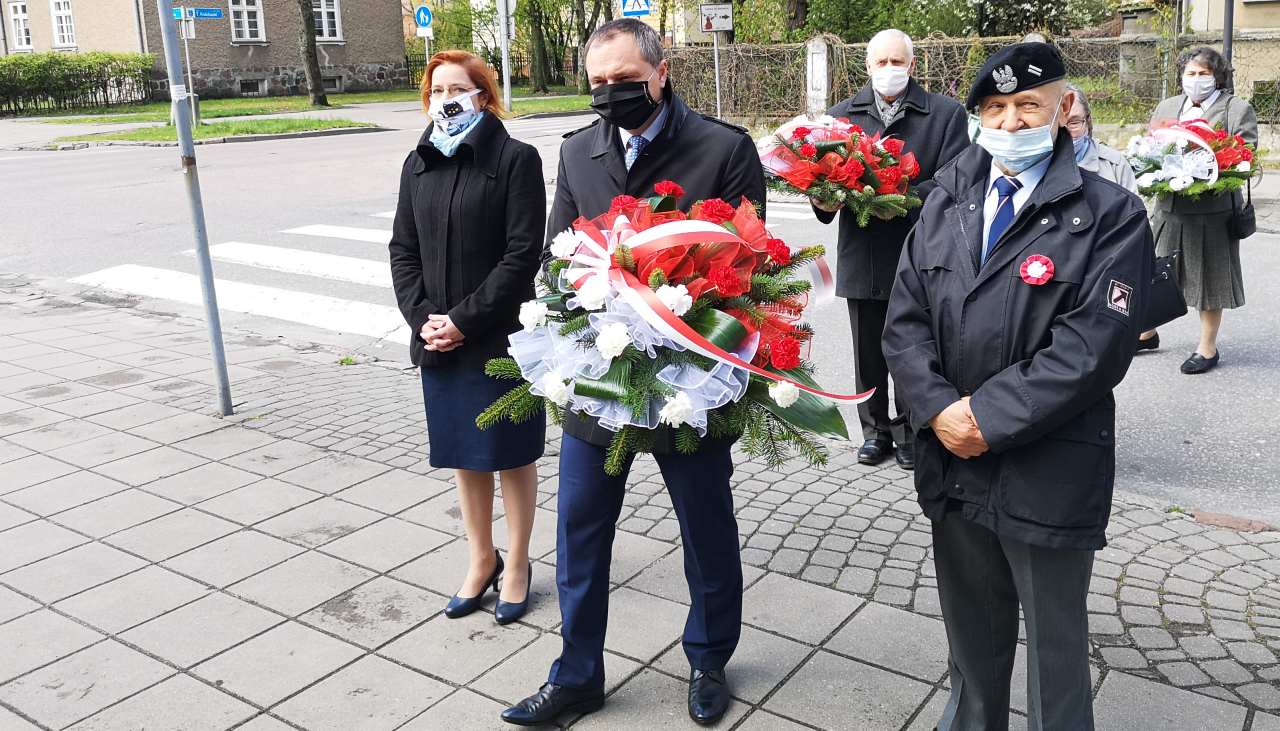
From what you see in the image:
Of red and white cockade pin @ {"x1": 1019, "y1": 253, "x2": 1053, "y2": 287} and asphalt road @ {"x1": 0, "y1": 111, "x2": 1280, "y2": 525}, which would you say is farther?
asphalt road @ {"x1": 0, "y1": 111, "x2": 1280, "y2": 525}

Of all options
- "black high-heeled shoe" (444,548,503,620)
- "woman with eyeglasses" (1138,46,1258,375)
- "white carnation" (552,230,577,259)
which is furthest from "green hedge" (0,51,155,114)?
"white carnation" (552,230,577,259)

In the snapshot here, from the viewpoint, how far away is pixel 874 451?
5715mm

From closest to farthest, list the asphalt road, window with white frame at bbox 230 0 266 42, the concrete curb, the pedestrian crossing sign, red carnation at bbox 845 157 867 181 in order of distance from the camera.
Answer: red carnation at bbox 845 157 867 181 < the asphalt road < the pedestrian crossing sign < the concrete curb < window with white frame at bbox 230 0 266 42

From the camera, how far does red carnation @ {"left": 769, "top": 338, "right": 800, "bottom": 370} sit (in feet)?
9.50

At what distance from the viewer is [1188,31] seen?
19.4 metres

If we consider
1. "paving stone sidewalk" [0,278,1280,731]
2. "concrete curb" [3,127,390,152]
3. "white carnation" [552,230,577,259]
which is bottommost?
"paving stone sidewalk" [0,278,1280,731]

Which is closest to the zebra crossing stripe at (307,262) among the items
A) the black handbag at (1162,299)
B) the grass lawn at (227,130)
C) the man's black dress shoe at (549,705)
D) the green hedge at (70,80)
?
the man's black dress shoe at (549,705)

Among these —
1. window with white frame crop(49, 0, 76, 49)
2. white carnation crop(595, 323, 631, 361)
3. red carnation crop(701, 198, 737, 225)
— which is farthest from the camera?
window with white frame crop(49, 0, 76, 49)

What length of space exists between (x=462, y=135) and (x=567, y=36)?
1897 inches

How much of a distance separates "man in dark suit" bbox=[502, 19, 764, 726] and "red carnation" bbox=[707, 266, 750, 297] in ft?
1.70

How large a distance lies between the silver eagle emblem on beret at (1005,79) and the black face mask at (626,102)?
107 centimetres

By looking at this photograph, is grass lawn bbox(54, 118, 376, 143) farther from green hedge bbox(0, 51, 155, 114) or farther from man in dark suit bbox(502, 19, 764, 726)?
man in dark suit bbox(502, 19, 764, 726)

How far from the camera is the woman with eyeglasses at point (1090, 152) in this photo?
160 inches

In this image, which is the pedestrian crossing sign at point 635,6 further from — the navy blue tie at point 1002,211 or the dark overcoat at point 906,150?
the navy blue tie at point 1002,211
